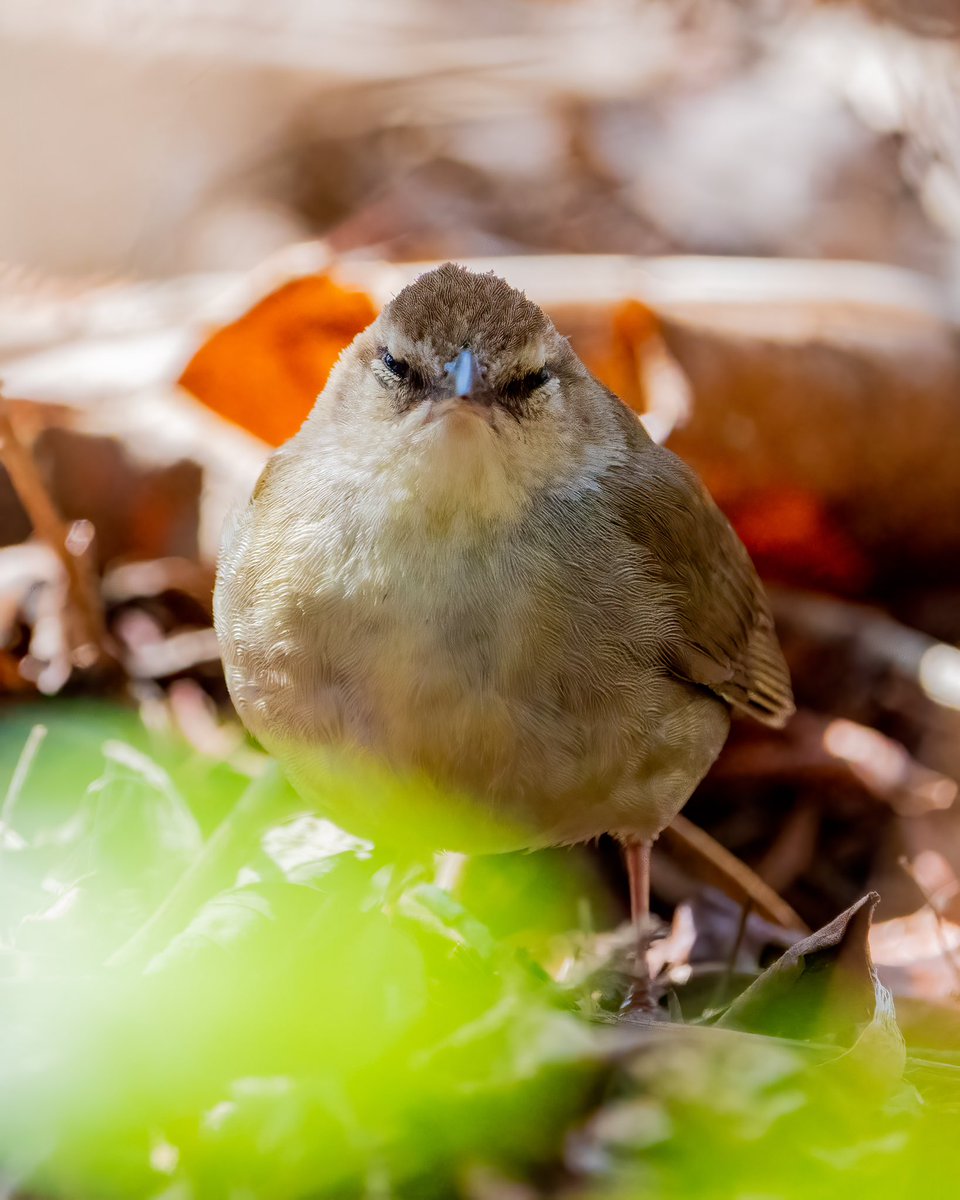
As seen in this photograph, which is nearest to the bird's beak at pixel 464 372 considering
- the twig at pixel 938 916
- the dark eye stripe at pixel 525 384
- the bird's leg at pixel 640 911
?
the dark eye stripe at pixel 525 384

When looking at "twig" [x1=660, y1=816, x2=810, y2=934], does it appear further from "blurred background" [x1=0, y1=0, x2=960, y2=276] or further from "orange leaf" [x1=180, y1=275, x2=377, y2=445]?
"blurred background" [x1=0, y1=0, x2=960, y2=276]

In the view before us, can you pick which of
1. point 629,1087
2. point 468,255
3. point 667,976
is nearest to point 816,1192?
point 629,1087

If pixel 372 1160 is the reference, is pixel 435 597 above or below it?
above

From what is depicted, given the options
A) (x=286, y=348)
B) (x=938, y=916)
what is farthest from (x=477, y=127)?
(x=938, y=916)

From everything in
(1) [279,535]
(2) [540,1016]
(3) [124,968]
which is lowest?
(3) [124,968]

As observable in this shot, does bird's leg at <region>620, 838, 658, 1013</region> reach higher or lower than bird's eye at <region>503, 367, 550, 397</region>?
lower

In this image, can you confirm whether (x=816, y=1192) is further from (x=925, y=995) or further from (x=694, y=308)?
(x=694, y=308)

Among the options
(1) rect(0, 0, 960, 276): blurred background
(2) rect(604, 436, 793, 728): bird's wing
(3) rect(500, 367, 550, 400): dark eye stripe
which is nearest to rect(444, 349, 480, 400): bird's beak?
(3) rect(500, 367, 550, 400): dark eye stripe
